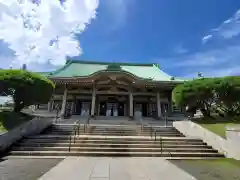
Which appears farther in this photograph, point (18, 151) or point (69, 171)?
point (18, 151)

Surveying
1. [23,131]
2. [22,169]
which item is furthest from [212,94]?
[23,131]

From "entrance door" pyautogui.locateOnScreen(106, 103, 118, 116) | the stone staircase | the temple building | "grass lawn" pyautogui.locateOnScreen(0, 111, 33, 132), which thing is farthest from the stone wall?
"entrance door" pyautogui.locateOnScreen(106, 103, 118, 116)

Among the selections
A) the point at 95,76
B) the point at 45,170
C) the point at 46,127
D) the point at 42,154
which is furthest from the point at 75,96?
the point at 45,170

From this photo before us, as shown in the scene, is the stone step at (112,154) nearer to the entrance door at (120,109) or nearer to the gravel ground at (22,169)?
the gravel ground at (22,169)

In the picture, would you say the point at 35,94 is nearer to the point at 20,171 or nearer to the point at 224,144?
the point at 20,171

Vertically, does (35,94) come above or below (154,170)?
above

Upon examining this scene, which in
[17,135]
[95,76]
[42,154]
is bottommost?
[42,154]

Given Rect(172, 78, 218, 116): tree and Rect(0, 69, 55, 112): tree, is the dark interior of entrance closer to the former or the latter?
Rect(172, 78, 218, 116): tree

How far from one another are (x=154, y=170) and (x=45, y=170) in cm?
361

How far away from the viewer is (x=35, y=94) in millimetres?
12516

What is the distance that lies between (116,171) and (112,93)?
58.7 feet

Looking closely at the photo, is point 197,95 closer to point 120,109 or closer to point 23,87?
point 23,87

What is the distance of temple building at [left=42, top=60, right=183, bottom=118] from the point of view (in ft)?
75.4

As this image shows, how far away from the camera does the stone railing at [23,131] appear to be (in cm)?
Answer: 911
